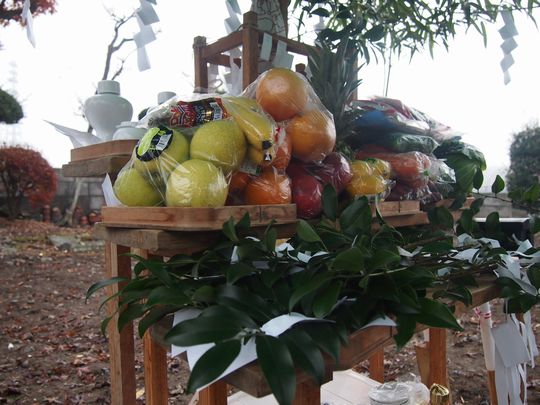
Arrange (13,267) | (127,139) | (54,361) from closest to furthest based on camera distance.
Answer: (127,139) → (54,361) → (13,267)

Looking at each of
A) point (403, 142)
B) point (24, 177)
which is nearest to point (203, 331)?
point (403, 142)

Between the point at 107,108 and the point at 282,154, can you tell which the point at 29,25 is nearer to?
Result: the point at 107,108

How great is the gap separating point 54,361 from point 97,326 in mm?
675

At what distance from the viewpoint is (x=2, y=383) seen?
8.30 feet

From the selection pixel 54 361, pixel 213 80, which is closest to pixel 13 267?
pixel 54 361

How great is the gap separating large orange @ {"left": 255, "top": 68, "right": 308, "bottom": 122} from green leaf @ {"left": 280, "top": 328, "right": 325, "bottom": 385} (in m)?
0.56

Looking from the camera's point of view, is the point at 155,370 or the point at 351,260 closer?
the point at 351,260

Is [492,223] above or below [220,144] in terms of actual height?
below

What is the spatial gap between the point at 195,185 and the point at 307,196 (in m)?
0.31

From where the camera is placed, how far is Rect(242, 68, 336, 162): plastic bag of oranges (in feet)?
3.03

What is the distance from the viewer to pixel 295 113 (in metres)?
0.95

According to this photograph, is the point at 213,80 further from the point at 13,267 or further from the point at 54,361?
the point at 13,267

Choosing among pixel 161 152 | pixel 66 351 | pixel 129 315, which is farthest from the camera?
pixel 66 351

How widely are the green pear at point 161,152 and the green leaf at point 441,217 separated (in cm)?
76
